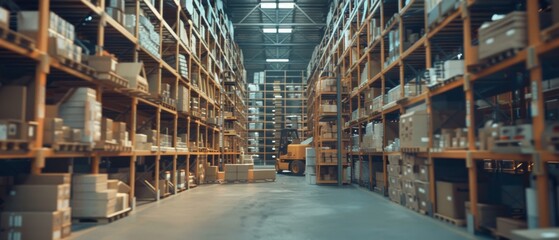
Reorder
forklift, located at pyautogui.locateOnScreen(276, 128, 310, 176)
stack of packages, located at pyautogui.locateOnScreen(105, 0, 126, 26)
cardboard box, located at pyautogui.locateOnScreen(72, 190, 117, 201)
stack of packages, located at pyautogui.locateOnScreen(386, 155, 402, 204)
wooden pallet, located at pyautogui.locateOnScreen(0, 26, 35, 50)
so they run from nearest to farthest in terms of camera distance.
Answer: wooden pallet, located at pyautogui.locateOnScreen(0, 26, 35, 50) < cardboard box, located at pyautogui.locateOnScreen(72, 190, 117, 201) < stack of packages, located at pyautogui.locateOnScreen(105, 0, 126, 26) < stack of packages, located at pyautogui.locateOnScreen(386, 155, 402, 204) < forklift, located at pyautogui.locateOnScreen(276, 128, 310, 176)

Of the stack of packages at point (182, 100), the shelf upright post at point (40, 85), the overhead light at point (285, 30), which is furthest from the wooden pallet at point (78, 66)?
the overhead light at point (285, 30)

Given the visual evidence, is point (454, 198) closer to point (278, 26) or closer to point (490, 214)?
point (490, 214)

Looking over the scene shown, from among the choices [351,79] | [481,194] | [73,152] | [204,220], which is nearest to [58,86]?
[73,152]

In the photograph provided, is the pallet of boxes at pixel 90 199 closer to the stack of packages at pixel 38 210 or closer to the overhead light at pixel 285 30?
the stack of packages at pixel 38 210

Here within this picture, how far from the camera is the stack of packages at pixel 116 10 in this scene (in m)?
8.66

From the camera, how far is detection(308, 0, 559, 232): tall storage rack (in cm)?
516

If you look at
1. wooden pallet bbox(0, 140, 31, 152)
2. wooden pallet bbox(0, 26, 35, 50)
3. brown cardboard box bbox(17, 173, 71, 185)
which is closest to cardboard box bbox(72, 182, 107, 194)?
brown cardboard box bbox(17, 173, 71, 185)

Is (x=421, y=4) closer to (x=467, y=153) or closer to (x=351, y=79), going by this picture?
(x=467, y=153)

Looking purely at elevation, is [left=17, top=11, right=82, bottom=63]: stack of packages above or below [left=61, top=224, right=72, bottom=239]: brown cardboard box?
above

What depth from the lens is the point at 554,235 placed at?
11.9 feet

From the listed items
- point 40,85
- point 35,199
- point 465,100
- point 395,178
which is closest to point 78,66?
point 40,85

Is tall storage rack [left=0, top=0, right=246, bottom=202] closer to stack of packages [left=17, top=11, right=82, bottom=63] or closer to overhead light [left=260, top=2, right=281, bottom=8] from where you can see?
stack of packages [left=17, top=11, right=82, bottom=63]

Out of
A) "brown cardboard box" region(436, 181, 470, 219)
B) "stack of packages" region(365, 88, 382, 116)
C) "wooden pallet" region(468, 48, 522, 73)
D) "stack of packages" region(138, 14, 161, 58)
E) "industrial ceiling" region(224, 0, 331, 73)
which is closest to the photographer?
"wooden pallet" region(468, 48, 522, 73)

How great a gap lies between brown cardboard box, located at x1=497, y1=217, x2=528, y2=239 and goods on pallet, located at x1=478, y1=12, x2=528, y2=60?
7.75ft
